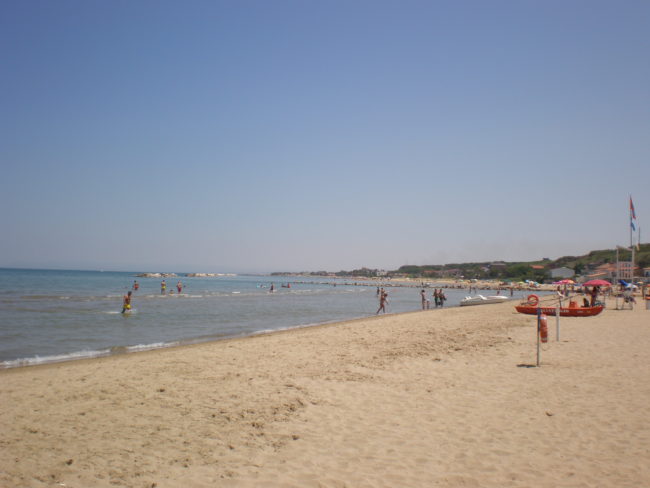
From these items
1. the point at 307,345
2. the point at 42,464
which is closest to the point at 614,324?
the point at 307,345

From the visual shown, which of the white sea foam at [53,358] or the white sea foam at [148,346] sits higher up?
the white sea foam at [53,358]

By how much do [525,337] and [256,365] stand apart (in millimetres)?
9902

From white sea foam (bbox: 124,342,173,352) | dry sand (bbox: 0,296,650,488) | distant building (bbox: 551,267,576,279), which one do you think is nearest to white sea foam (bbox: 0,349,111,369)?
white sea foam (bbox: 124,342,173,352)

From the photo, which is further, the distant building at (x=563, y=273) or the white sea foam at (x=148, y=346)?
the distant building at (x=563, y=273)

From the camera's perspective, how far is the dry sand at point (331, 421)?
4875mm

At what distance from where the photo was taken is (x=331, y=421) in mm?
6566

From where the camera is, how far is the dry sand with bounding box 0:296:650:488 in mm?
4875

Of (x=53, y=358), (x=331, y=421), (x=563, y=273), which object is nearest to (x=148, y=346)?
(x=53, y=358)

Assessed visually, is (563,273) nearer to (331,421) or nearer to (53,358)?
(53,358)

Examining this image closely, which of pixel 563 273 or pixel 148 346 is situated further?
pixel 563 273

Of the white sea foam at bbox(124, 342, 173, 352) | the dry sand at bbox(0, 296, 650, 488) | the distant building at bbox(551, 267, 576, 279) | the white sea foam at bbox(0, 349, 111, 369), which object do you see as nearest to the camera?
the dry sand at bbox(0, 296, 650, 488)

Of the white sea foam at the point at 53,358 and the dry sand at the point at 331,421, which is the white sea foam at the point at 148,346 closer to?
the white sea foam at the point at 53,358

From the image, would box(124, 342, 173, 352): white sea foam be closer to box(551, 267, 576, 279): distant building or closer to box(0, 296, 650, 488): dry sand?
box(0, 296, 650, 488): dry sand

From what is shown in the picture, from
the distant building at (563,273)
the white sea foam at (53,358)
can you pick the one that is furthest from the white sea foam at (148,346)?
the distant building at (563,273)
